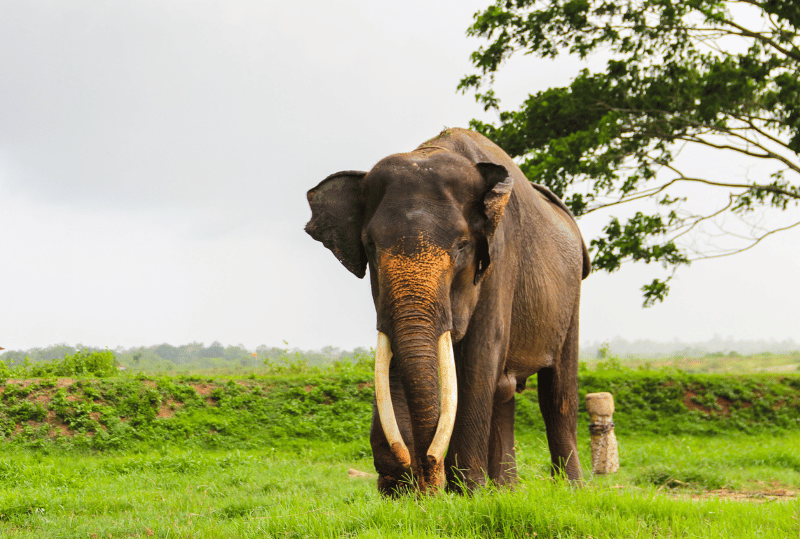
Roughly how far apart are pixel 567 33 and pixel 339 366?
9703mm

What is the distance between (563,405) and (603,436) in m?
4.99

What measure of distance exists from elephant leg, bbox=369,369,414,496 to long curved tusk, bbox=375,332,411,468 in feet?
0.52

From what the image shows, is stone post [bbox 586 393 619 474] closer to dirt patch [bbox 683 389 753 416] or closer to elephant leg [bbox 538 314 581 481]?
elephant leg [bbox 538 314 581 481]

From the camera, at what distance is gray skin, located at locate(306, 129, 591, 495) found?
4086 mm

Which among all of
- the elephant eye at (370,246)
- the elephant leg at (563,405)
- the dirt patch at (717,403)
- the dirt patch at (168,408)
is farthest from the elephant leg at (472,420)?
the dirt patch at (717,403)

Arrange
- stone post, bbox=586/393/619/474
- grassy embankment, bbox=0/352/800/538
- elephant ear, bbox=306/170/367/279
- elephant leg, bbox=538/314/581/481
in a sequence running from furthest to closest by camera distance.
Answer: stone post, bbox=586/393/619/474, elephant leg, bbox=538/314/581/481, elephant ear, bbox=306/170/367/279, grassy embankment, bbox=0/352/800/538

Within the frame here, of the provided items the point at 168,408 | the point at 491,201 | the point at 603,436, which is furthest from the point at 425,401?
the point at 168,408

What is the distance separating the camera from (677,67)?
15852mm

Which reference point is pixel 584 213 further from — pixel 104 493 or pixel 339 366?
pixel 104 493

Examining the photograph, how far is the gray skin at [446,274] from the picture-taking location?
4086mm

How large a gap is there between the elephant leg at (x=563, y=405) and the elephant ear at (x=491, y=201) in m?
2.16

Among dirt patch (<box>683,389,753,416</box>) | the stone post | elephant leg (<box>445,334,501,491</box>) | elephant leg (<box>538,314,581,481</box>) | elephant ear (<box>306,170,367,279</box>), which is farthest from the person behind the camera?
dirt patch (<box>683,389,753,416</box>)

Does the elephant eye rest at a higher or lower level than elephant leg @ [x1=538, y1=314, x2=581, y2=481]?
higher

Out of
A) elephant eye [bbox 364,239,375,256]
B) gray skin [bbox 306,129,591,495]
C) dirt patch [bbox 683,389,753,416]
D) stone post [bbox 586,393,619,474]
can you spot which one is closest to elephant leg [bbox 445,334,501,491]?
gray skin [bbox 306,129,591,495]
